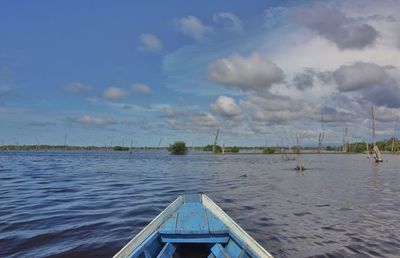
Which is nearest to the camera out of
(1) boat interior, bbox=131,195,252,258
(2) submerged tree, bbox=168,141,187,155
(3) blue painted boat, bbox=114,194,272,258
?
(3) blue painted boat, bbox=114,194,272,258

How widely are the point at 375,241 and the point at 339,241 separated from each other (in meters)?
0.98

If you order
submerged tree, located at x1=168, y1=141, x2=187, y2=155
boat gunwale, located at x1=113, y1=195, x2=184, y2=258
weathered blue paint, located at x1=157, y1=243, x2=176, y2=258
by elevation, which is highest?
submerged tree, located at x1=168, y1=141, x2=187, y2=155

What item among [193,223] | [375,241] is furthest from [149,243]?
[375,241]

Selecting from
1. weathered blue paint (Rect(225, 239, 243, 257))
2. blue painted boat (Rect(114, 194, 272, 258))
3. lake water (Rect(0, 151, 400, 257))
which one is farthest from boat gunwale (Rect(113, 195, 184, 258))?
lake water (Rect(0, 151, 400, 257))

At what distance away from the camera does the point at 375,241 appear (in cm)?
970

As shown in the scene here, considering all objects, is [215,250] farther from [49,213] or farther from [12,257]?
[49,213]

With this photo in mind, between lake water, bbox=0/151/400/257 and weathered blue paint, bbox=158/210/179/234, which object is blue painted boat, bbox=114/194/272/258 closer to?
weathered blue paint, bbox=158/210/179/234

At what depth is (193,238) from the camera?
6613mm

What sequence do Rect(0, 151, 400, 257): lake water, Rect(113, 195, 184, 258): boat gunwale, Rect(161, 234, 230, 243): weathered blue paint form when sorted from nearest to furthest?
Rect(113, 195, 184, 258): boat gunwale, Rect(161, 234, 230, 243): weathered blue paint, Rect(0, 151, 400, 257): lake water

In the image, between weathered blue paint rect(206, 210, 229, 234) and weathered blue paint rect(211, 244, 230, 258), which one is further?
weathered blue paint rect(206, 210, 229, 234)

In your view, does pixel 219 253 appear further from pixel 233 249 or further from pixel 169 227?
pixel 169 227

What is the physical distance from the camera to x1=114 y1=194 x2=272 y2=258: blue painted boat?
19.3ft

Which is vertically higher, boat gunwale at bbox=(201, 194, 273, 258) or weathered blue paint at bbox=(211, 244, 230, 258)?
boat gunwale at bbox=(201, 194, 273, 258)

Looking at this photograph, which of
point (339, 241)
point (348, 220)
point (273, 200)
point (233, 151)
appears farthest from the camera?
point (233, 151)
